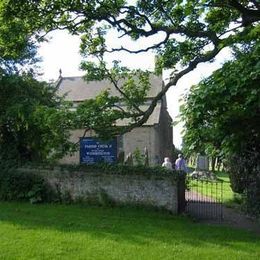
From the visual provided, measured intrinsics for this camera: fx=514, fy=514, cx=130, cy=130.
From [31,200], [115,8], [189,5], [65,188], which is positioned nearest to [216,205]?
[65,188]

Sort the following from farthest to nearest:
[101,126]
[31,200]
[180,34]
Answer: [31,200] → [180,34] → [101,126]

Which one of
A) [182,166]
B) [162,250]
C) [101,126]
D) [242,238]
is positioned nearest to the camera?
[162,250]

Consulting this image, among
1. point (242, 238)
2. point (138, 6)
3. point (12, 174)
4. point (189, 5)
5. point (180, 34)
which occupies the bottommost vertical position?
point (242, 238)

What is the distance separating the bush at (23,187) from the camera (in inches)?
726

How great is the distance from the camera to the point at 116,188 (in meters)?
17.6

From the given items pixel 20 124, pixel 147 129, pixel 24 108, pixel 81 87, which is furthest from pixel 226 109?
pixel 81 87

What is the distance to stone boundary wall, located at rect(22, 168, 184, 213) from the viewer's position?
16.9 m

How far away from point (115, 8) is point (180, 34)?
7.49 feet

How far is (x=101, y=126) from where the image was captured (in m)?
15.6

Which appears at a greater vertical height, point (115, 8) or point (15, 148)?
point (115, 8)

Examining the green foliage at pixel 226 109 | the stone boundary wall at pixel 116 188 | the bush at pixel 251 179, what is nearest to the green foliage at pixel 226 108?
the green foliage at pixel 226 109

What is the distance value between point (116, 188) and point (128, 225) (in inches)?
165

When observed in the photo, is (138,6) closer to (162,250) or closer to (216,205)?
(216,205)

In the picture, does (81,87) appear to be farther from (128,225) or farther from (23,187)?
(128,225)
